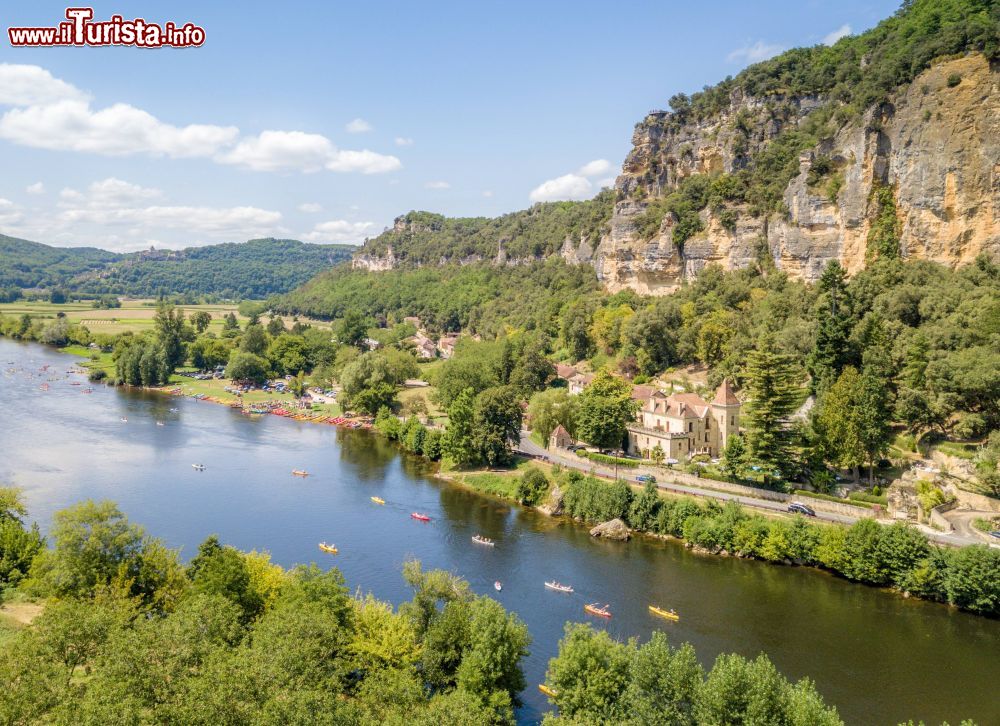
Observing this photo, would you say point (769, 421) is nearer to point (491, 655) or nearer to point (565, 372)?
point (491, 655)

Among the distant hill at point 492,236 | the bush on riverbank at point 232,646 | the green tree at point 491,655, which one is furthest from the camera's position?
the distant hill at point 492,236

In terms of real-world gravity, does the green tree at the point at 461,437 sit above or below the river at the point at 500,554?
above

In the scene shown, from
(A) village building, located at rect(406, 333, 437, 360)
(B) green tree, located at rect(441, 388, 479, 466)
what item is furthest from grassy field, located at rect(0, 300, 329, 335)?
(B) green tree, located at rect(441, 388, 479, 466)

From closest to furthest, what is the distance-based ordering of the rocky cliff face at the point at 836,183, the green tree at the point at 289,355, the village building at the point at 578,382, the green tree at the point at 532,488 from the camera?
the green tree at the point at 532,488
the rocky cliff face at the point at 836,183
the village building at the point at 578,382
the green tree at the point at 289,355

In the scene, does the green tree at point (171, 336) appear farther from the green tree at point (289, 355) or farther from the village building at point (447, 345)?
the village building at point (447, 345)

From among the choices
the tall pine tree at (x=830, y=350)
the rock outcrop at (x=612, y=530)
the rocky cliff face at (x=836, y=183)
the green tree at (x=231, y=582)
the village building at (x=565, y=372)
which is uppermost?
the rocky cliff face at (x=836, y=183)

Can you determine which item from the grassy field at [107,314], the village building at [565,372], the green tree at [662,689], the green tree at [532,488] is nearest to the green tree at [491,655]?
the green tree at [662,689]

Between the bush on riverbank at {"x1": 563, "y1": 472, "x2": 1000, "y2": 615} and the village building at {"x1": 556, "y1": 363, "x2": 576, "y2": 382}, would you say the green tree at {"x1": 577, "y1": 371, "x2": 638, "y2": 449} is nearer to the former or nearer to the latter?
the bush on riverbank at {"x1": 563, "y1": 472, "x2": 1000, "y2": 615}

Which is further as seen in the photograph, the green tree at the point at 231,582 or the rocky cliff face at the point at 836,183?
the rocky cliff face at the point at 836,183

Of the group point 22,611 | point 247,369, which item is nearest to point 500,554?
point 22,611
